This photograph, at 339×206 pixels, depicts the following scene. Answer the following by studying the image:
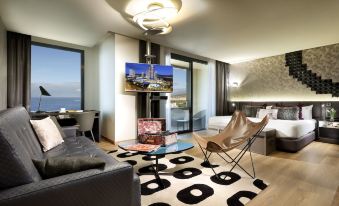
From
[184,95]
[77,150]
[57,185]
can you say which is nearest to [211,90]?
[184,95]

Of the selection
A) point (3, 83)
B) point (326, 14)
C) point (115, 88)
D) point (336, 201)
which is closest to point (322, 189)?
point (336, 201)

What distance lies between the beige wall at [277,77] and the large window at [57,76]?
505 cm

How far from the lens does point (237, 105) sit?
6469mm

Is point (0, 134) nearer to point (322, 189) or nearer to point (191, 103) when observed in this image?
point (322, 189)

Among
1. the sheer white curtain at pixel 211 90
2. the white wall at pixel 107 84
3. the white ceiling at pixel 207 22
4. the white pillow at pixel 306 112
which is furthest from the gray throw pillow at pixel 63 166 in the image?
the sheer white curtain at pixel 211 90

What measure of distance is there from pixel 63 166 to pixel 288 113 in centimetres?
498

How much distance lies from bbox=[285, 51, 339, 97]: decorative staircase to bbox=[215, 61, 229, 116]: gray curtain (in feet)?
6.24

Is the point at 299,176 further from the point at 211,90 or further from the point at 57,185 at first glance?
the point at 211,90

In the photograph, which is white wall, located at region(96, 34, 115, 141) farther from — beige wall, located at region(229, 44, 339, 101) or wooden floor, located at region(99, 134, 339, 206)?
beige wall, located at region(229, 44, 339, 101)

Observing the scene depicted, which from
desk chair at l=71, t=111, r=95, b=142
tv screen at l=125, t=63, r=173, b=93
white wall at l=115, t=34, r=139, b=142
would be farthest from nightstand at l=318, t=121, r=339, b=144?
desk chair at l=71, t=111, r=95, b=142

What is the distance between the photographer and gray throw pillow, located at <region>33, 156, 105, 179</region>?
1126mm

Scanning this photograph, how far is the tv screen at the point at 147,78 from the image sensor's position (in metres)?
4.05

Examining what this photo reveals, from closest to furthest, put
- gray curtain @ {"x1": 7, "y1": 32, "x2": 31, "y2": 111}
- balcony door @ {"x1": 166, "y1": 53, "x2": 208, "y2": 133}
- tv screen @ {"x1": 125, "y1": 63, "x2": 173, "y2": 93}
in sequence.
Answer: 1. gray curtain @ {"x1": 7, "y1": 32, "x2": 31, "y2": 111}
2. tv screen @ {"x1": 125, "y1": 63, "x2": 173, "y2": 93}
3. balcony door @ {"x1": 166, "y1": 53, "x2": 208, "y2": 133}

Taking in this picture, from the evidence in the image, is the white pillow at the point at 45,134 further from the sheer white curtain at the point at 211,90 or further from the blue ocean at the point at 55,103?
the sheer white curtain at the point at 211,90
